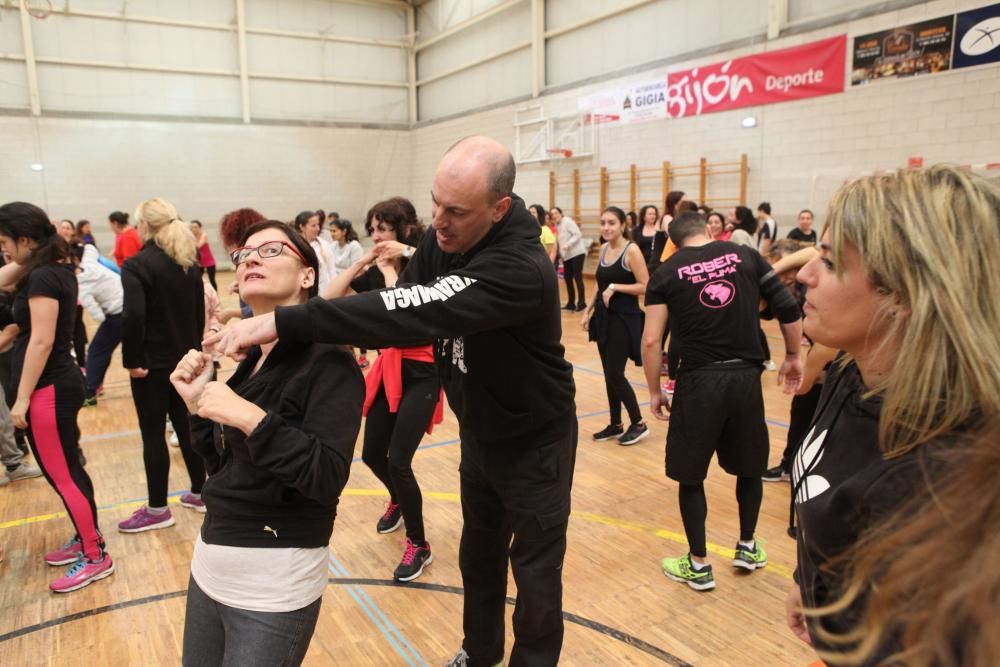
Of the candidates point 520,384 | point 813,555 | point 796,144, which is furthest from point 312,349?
point 796,144

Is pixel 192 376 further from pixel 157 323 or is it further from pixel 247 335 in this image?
pixel 157 323

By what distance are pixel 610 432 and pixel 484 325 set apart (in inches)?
148

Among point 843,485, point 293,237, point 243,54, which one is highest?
point 243,54

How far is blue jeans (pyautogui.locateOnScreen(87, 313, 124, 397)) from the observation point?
19.4 ft

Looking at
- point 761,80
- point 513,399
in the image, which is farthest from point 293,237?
point 761,80

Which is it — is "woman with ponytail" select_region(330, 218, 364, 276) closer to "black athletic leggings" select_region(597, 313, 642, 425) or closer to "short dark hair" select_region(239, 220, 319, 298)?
"black athletic leggings" select_region(597, 313, 642, 425)

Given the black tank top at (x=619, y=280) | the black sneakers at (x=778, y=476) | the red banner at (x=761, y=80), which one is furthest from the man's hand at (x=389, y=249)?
the red banner at (x=761, y=80)

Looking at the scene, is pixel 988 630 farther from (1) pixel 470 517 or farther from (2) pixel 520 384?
(1) pixel 470 517

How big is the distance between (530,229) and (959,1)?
9089 millimetres

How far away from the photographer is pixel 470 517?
2322 millimetres

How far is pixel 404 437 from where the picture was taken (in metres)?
3.21

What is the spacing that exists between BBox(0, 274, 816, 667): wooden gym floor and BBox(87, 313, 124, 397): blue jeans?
172cm

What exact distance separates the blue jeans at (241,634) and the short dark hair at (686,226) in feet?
7.50

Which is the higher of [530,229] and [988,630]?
[530,229]
